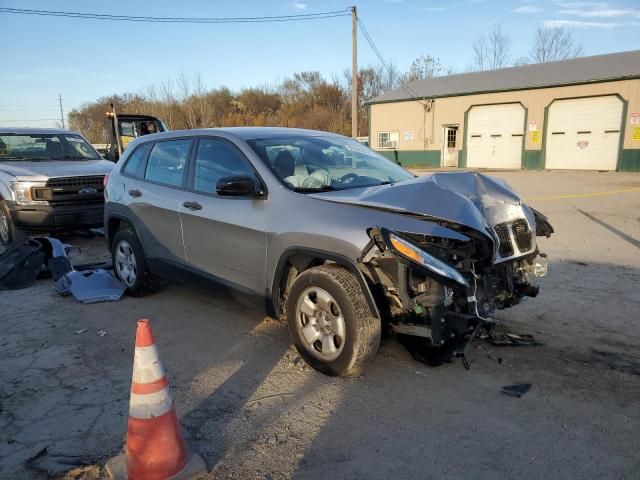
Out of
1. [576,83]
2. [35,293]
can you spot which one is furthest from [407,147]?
[35,293]

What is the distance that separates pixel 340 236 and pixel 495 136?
2681 centimetres

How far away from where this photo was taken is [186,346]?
4.30 m

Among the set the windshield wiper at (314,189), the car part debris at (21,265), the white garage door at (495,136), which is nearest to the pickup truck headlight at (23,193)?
the car part debris at (21,265)

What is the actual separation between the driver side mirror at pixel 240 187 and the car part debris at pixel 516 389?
7.64 feet

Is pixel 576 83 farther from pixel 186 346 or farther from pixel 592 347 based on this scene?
pixel 186 346

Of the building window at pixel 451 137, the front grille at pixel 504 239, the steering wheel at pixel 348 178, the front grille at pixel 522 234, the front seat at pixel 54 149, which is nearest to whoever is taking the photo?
the front grille at pixel 504 239

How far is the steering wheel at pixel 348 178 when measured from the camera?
422cm

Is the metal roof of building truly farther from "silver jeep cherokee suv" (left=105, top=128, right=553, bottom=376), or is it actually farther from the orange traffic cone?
the orange traffic cone

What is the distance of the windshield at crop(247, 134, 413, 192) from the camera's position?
4090 mm

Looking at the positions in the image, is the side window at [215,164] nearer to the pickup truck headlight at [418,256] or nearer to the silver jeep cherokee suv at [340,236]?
the silver jeep cherokee suv at [340,236]

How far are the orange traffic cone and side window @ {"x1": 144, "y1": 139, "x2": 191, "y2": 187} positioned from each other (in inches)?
102

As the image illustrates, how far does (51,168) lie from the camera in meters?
8.51

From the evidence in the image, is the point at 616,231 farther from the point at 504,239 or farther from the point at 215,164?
the point at 215,164

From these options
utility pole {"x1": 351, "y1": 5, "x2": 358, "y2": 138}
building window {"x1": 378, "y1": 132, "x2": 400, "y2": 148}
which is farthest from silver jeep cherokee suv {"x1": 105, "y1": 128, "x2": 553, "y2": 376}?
building window {"x1": 378, "y1": 132, "x2": 400, "y2": 148}
